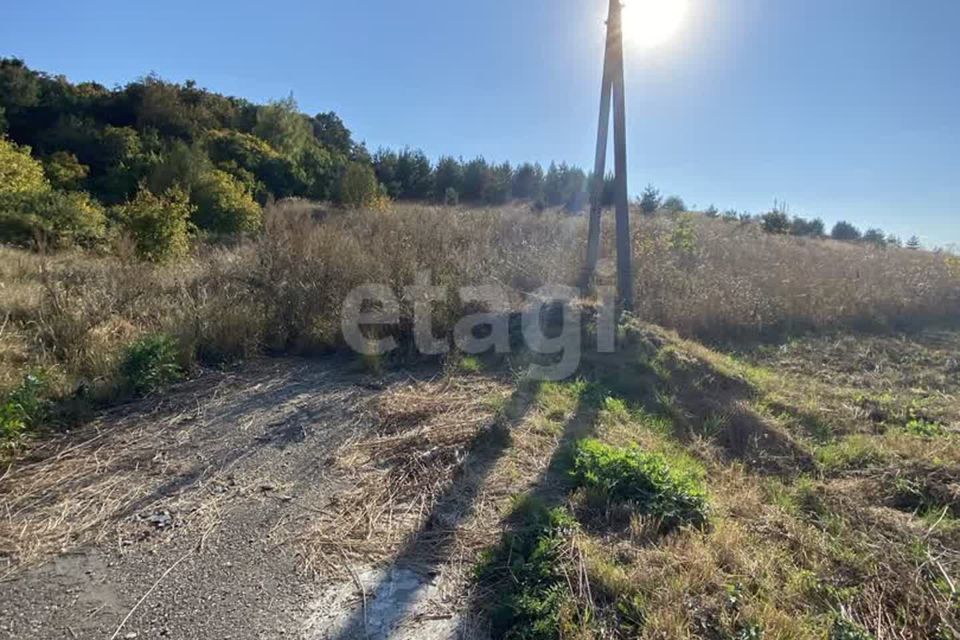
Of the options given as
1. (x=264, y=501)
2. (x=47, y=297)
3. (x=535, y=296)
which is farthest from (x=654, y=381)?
(x=47, y=297)

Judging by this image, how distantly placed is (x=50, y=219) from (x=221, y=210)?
12.5 ft

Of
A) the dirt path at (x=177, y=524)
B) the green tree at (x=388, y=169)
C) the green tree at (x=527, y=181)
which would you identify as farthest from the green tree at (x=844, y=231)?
the dirt path at (x=177, y=524)

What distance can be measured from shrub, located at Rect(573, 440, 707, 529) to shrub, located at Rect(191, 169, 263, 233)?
1323 cm

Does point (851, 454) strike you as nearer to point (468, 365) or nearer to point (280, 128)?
point (468, 365)

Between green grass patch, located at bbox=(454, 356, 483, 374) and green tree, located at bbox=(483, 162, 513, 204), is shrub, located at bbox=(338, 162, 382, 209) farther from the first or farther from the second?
green grass patch, located at bbox=(454, 356, 483, 374)

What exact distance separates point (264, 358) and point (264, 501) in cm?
236

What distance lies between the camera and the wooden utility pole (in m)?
5.79

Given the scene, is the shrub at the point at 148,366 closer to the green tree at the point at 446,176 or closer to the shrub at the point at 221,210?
the shrub at the point at 221,210

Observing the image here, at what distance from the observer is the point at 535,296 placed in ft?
19.7

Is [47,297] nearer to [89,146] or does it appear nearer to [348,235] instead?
[348,235]

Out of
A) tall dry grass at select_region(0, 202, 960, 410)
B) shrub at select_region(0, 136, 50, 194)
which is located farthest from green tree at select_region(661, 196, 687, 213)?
shrub at select_region(0, 136, 50, 194)

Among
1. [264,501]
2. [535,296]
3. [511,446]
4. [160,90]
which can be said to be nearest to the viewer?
[264,501]

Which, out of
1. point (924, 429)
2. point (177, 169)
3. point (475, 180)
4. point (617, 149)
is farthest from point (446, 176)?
point (924, 429)

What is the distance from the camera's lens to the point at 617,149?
6043mm
